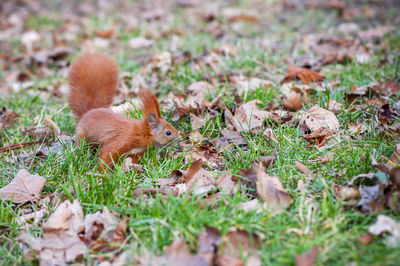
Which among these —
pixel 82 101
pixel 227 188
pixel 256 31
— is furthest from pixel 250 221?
pixel 256 31

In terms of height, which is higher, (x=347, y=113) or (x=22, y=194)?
(x=347, y=113)

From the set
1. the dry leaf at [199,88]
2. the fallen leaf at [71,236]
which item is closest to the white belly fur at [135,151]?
the fallen leaf at [71,236]

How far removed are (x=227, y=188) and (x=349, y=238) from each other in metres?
0.71

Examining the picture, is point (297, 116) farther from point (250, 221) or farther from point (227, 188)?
point (250, 221)

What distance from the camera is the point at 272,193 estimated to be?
2.08m

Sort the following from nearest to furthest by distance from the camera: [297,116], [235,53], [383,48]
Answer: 1. [297,116]
2. [383,48]
3. [235,53]

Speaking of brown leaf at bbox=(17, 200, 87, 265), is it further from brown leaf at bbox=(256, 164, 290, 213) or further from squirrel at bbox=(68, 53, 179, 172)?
brown leaf at bbox=(256, 164, 290, 213)

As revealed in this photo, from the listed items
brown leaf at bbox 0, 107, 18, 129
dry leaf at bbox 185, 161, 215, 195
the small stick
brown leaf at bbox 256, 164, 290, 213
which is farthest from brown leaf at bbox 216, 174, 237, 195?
brown leaf at bbox 0, 107, 18, 129

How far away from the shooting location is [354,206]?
6.49ft

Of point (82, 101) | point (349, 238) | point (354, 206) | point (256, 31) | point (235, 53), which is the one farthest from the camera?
point (256, 31)

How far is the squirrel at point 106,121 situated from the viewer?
111 inches

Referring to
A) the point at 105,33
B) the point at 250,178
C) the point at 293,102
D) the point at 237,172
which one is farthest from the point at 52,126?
the point at 105,33

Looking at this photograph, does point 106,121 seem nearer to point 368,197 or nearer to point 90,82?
point 90,82

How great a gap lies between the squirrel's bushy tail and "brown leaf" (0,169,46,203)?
924 mm
